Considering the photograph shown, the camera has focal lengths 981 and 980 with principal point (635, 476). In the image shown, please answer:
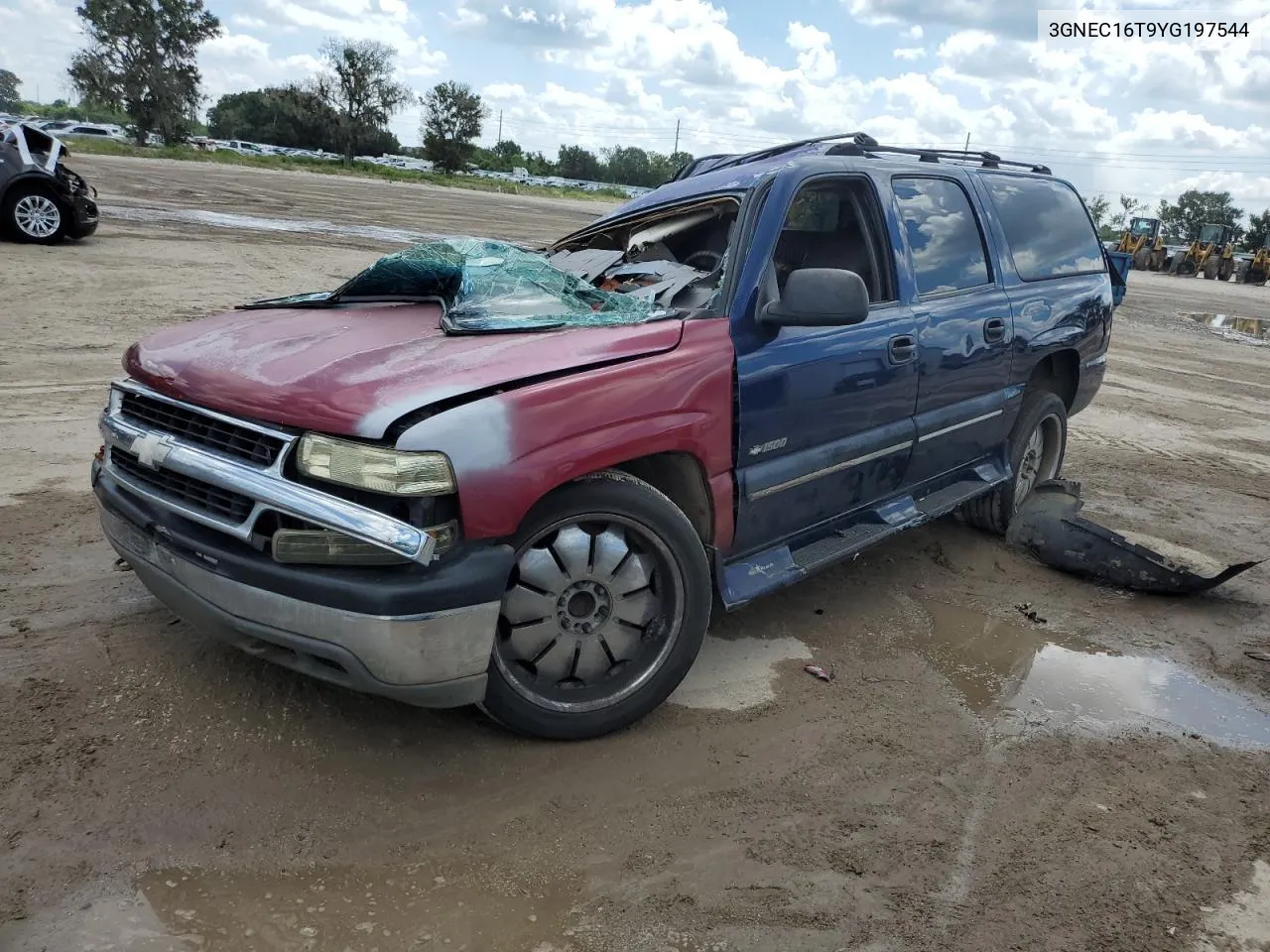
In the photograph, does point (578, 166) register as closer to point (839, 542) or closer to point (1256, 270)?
point (1256, 270)

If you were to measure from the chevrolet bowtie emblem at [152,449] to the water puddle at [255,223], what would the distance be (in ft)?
49.0

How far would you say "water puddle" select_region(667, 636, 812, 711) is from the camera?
11.5 feet

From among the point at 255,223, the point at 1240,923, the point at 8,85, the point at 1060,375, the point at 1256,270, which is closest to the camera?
the point at 1240,923

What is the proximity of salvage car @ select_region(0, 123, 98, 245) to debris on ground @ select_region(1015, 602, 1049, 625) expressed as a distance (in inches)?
495

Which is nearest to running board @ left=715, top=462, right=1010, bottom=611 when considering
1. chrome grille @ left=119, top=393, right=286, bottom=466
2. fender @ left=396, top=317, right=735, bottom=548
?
fender @ left=396, top=317, right=735, bottom=548

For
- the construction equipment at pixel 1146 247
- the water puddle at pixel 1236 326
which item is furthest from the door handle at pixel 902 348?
the construction equipment at pixel 1146 247

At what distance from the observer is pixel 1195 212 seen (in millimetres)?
81562

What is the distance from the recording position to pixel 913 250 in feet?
14.0

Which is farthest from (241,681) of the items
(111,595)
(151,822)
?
(111,595)

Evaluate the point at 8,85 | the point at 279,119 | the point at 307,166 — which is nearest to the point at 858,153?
the point at 307,166

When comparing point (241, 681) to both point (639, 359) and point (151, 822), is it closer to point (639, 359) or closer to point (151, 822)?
point (151, 822)

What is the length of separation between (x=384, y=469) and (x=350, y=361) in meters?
0.46

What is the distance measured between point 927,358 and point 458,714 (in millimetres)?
2453

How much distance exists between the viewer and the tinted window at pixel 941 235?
4293 mm
